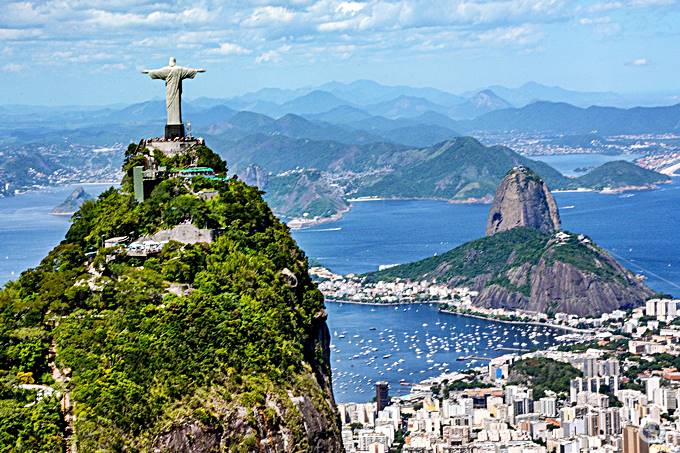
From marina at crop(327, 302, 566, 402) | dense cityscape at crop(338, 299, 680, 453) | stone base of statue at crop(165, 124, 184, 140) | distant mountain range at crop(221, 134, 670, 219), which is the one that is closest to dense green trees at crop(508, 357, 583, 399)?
dense cityscape at crop(338, 299, 680, 453)

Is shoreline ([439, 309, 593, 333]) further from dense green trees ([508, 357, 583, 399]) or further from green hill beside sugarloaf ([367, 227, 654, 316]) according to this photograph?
dense green trees ([508, 357, 583, 399])

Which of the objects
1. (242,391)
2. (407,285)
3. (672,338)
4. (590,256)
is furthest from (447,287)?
(242,391)

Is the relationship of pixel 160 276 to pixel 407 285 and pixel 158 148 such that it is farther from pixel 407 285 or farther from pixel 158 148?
pixel 407 285

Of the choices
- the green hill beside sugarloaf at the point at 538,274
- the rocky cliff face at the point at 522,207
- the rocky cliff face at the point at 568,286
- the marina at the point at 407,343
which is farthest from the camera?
the rocky cliff face at the point at 522,207

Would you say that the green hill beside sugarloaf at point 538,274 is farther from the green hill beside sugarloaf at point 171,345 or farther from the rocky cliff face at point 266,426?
the rocky cliff face at point 266,426

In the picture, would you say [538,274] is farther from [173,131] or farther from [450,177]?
[450,177]

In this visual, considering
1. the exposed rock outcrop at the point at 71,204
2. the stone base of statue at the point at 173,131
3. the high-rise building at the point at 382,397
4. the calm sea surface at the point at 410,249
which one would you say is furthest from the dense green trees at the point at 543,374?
the exposed rock outcrop at the point at 71,204
